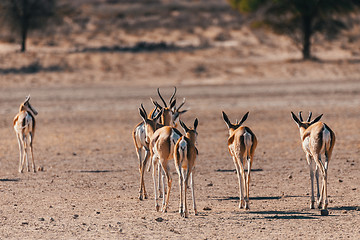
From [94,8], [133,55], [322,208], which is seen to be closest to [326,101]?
[133,55]

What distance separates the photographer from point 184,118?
25000 millimetres

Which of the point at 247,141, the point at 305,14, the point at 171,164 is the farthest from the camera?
the point at 305,14

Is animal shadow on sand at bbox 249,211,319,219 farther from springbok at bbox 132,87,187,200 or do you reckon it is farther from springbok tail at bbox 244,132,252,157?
springbok at bbox 132,87,187,200

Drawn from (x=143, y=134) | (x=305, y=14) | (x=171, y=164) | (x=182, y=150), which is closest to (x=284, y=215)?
(x=182, y=150)

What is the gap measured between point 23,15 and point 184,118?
2386 centimetres

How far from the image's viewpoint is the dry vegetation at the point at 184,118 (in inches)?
415

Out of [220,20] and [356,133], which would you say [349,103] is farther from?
[220,20]

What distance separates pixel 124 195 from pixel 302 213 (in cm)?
336

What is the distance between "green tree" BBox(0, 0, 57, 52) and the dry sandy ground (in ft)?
15.2

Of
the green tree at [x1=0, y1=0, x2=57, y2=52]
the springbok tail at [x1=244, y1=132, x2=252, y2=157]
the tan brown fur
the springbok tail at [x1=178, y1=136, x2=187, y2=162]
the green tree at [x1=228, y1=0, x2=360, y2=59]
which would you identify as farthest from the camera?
the green tree at [x1=0, y1=0, x2=57, y2=52]

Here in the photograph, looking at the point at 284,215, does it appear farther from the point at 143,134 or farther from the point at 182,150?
the point at 143,134

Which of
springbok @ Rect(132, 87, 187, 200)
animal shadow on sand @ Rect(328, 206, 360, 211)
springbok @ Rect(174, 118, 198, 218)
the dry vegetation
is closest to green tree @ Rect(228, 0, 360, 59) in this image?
the dry vegetation

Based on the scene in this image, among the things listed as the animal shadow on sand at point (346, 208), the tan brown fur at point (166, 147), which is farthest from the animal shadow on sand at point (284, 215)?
the tan brown fur at point (166, 147)

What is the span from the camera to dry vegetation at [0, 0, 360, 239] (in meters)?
10.5
